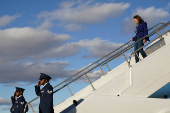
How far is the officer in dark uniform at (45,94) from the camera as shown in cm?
656

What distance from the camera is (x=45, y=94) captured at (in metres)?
6.76

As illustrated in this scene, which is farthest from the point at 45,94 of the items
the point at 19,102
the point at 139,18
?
the point at 139,18

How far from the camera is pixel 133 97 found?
23.2 feet

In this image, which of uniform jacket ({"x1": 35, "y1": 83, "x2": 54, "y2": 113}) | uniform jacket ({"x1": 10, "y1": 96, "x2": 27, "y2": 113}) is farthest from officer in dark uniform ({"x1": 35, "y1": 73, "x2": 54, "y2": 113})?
uniform jacket ({"x1": 10, "y1": 96, "x2": 27, "y2": 113})

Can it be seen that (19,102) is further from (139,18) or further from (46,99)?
(139,18)

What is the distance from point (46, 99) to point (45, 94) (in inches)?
7.2

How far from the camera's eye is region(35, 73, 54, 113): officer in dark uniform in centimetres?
656

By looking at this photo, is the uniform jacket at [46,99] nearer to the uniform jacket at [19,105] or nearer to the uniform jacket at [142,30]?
the uniform jacket at [19,105]

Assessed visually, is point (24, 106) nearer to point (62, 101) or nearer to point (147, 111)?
point (62, 101)

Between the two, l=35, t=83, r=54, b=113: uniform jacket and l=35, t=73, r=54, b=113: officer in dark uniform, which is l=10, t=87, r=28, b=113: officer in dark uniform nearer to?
l=35, t=73, r=54, b=113: officer in dark uniform

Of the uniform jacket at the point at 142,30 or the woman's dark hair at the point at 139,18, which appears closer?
the uniform jacket at the point at 142,30

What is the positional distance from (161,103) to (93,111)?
7.04 ft

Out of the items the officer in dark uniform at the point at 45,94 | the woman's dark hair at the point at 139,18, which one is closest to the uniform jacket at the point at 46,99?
the officer in dark uniform at the point at 45,94

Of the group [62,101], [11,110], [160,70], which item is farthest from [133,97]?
[11,110]
